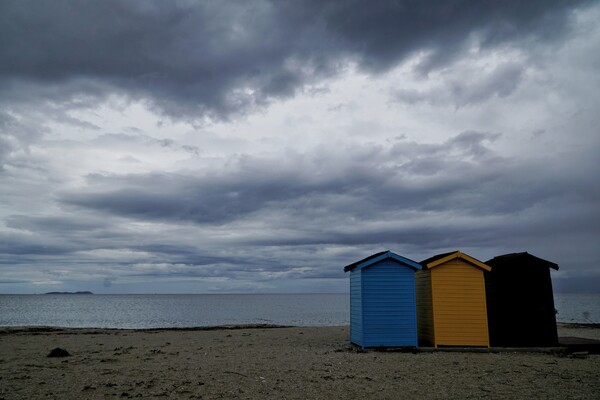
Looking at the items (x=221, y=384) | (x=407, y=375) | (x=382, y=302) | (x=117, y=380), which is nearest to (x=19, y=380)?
(x=117, y=380)

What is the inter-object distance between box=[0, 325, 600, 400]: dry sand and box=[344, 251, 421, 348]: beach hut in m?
0.77

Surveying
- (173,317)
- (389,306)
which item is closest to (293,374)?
(389,306)

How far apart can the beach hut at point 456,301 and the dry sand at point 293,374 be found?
108 centimetres

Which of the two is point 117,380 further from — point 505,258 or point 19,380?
point 505,258

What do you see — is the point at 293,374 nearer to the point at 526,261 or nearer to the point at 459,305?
the point at 459,305

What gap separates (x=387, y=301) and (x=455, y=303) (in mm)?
2662

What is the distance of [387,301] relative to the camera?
1709 centimetres

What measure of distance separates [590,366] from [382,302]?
262 inches

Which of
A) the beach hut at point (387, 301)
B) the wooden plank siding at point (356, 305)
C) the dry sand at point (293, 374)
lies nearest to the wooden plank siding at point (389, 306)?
the beach hut at point (387, 301)

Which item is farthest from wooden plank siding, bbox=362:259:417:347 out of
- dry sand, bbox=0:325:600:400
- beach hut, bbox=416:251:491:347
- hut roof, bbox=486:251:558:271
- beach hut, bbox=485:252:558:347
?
hut roof, bbox=486:251:558:271

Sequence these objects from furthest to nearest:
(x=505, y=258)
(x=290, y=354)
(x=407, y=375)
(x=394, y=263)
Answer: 1. (x=505, y=258)
2. (x=394, y=263)
3. (x=290, y=354)
4. (x=407, y=375)

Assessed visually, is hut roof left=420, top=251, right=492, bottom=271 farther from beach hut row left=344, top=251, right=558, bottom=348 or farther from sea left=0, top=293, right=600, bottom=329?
sea left=0, top=293, right=600, bottom=329

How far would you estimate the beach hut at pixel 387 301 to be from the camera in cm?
1692

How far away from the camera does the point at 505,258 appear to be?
18.6 metres
